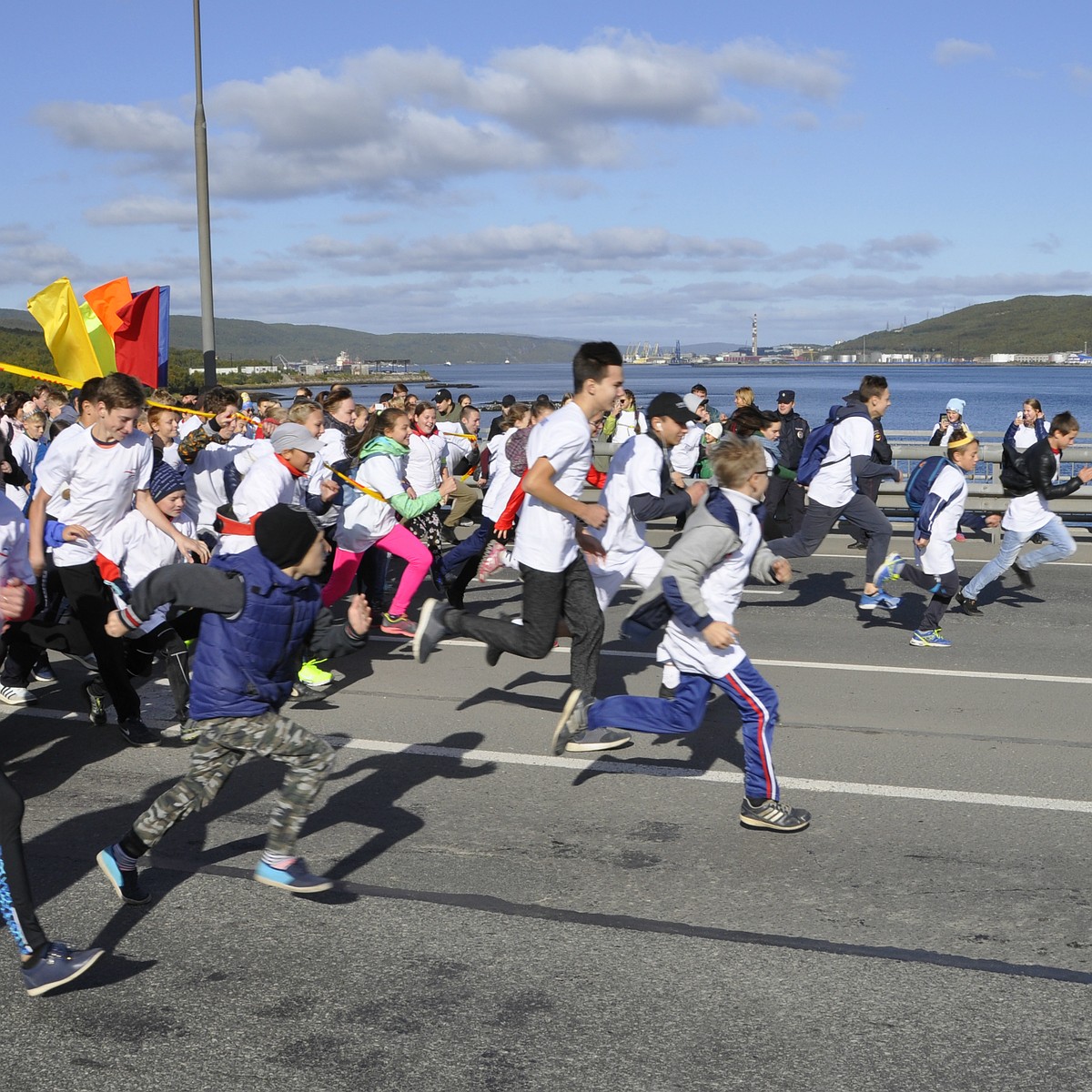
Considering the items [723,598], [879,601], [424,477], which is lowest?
[879,601]

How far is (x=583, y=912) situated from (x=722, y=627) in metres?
1.38

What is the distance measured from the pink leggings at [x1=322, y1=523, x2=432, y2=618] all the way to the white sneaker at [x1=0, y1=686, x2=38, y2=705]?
2112mm

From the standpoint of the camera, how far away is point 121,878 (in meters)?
4.44

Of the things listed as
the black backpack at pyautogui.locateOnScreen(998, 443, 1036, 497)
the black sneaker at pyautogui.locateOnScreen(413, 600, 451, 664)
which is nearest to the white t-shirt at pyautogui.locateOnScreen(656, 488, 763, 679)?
the black sneaker at pyautogui.locateOnScreen(413, 600, 451, 664)

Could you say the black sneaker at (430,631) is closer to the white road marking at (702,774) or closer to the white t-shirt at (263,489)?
the white road marking at (702,774)

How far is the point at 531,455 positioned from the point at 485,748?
1.60m

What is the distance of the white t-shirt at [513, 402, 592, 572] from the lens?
613cm

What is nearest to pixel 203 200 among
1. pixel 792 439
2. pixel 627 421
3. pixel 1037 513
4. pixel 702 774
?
pixel 627 421

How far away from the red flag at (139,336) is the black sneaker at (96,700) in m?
5.98

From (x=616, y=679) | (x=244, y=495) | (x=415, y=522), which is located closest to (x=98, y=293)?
(x=415, y=522)

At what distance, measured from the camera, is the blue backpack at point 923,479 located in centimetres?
961

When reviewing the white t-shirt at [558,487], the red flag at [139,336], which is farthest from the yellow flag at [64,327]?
the white t-shirt at [558,487]

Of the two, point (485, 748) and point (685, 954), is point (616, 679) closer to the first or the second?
point (485, 748)

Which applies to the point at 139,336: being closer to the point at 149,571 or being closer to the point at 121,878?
the point at 149,571
